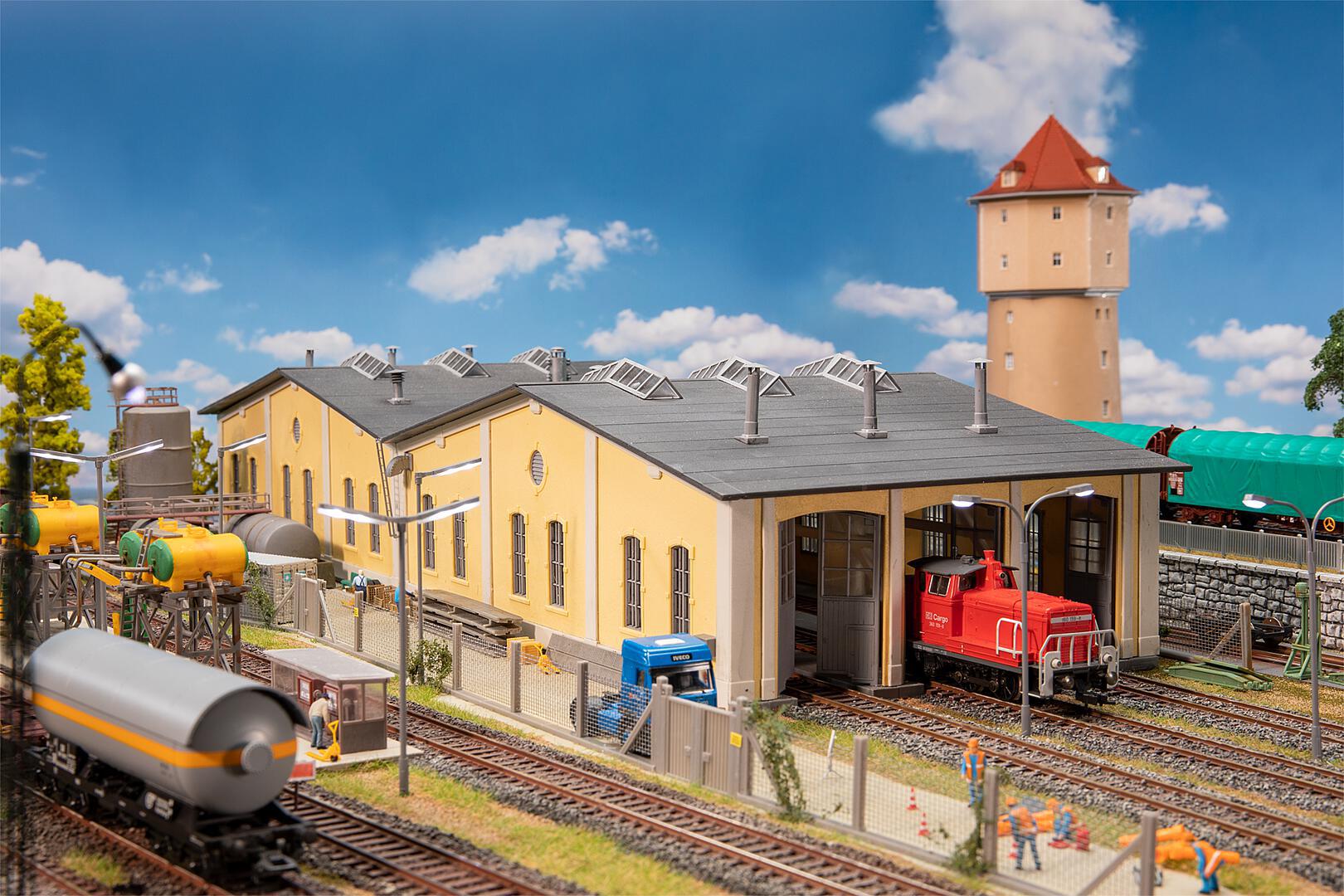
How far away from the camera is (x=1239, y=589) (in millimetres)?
42250

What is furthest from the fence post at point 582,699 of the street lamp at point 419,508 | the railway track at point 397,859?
the railway track at point 397,859

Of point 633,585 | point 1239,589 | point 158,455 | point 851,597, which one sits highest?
point 158,455

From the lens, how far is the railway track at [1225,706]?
1206 inches

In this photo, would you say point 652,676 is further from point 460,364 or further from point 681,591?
point 460,364

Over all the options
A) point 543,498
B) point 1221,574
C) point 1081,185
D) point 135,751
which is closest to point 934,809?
point 135,751

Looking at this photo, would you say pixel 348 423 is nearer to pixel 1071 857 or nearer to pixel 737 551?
pixel 737 551

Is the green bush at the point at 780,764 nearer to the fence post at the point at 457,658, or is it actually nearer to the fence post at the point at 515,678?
the fence post at the point at 515,678

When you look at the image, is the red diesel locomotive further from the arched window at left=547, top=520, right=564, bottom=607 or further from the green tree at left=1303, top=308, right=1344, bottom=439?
the green tree at left=1303, top=308, right=1344, bottom=439

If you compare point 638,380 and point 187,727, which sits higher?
point 638,380

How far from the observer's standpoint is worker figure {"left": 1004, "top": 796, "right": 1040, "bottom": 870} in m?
21.7

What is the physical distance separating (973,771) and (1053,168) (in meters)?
39.6

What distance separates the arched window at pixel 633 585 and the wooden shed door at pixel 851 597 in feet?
14.0

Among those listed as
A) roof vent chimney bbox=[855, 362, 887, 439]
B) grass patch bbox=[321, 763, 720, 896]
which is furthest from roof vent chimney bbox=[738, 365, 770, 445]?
grass patch bbox=[321, 763, 720, 896]

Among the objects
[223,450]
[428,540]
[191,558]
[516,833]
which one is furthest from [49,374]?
[516,833]
